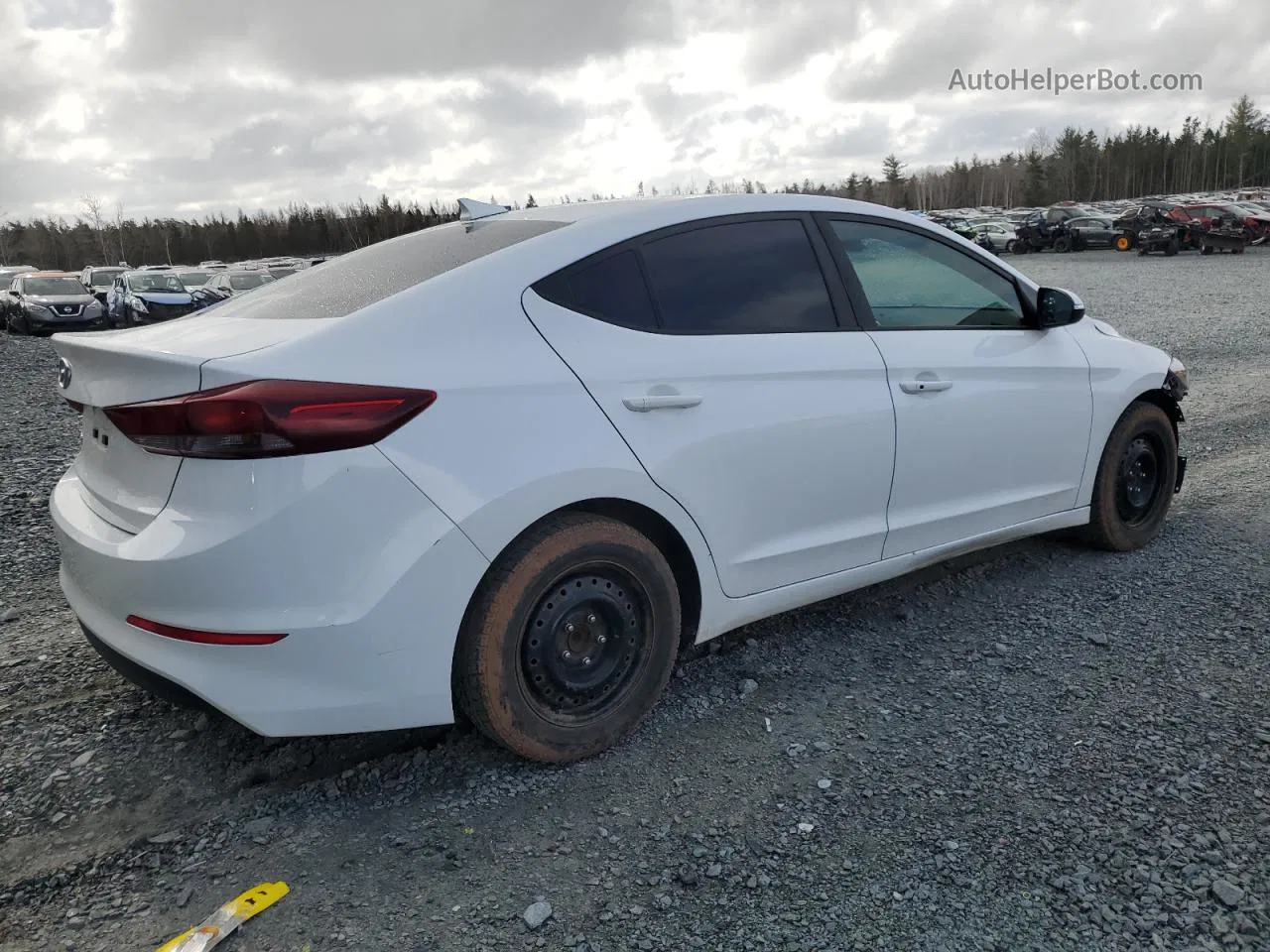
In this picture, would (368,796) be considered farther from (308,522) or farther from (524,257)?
(524,257)

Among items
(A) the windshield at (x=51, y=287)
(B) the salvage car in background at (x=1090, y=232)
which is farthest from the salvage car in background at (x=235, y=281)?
(B) the salvage car in background at (x=1090, y=232)

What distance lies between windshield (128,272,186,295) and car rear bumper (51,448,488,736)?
22.5 meters

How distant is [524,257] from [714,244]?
27.5 inches

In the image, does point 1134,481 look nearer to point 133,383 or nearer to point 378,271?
point 378,271

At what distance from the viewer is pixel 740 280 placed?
3252 mm

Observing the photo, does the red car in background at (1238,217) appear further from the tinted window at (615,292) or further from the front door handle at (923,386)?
the tinted window at (615,292)

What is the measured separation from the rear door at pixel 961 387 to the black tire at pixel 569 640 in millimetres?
1095

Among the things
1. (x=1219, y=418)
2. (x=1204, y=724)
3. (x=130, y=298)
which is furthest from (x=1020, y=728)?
(x=130, y=298)

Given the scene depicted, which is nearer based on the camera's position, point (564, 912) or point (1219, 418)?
point (564, 912)

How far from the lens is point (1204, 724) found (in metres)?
3.04

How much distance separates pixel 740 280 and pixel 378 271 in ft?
3.88

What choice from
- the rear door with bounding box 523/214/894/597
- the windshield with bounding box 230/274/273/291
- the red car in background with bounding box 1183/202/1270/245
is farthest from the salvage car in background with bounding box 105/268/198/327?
the red car in background with bounding box 1183/202/1270/245

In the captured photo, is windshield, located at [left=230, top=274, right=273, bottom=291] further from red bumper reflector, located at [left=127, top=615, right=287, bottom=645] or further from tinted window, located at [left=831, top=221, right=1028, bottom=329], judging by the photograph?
red bumper reflector, located at [left=127, top=615, right=287, bottom=645]

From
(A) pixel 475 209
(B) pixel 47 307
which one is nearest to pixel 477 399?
(A) pixel 475 209
